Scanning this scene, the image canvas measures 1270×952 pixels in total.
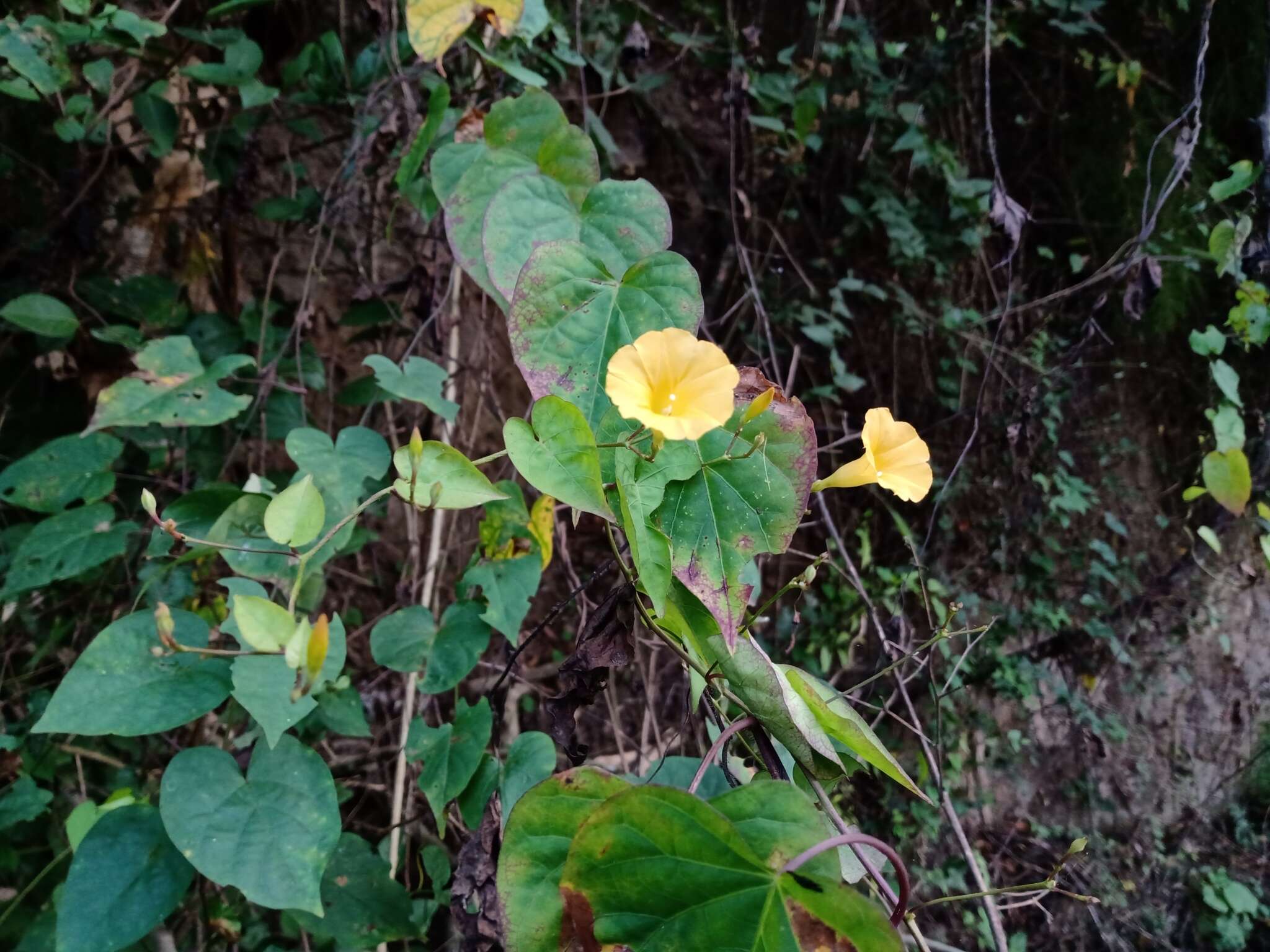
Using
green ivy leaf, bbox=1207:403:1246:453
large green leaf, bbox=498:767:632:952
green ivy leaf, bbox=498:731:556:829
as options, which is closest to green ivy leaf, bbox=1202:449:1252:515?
green ivy leaf, bbox=1207:403:1246:453

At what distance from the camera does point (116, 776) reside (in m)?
1.29

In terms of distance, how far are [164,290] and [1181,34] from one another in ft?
8.48

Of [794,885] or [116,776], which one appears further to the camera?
[116,776]

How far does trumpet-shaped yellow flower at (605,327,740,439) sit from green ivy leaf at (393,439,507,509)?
139 millimetres

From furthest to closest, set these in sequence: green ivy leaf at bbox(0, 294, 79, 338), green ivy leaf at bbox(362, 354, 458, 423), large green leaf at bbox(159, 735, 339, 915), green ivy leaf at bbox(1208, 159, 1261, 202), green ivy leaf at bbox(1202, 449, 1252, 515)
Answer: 1. green ivy leaf at bbox(1202, 449, 1252, 515)
2. green ivy leaf at bbox(1208, 159, 1261, 202)
3. green ivy leaf at bbox(0, 294, 79, 338)
4. green ivy leaf at bbox(362, 354, 458, 423)
5. large green leaf at bbox(159, 735, 339, 915)

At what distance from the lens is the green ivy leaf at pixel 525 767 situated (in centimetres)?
79

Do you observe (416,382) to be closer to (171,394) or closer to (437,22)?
(171,394)

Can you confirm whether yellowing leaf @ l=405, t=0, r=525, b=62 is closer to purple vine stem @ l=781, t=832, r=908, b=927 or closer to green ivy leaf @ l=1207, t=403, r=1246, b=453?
purple vine stem @ l=781, t=832, r=908, b=927

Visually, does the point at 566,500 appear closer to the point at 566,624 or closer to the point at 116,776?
the point at 116,776

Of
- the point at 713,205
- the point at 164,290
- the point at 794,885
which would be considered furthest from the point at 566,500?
the point at 713,205

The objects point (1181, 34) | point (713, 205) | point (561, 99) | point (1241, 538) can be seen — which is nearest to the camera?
point (561, 99)

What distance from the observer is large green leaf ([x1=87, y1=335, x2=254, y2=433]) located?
0.94 m

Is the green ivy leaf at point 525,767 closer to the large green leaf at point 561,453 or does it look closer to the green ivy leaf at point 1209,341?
the large green leaf at point 561,453

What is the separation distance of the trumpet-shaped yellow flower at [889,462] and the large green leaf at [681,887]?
303mm
